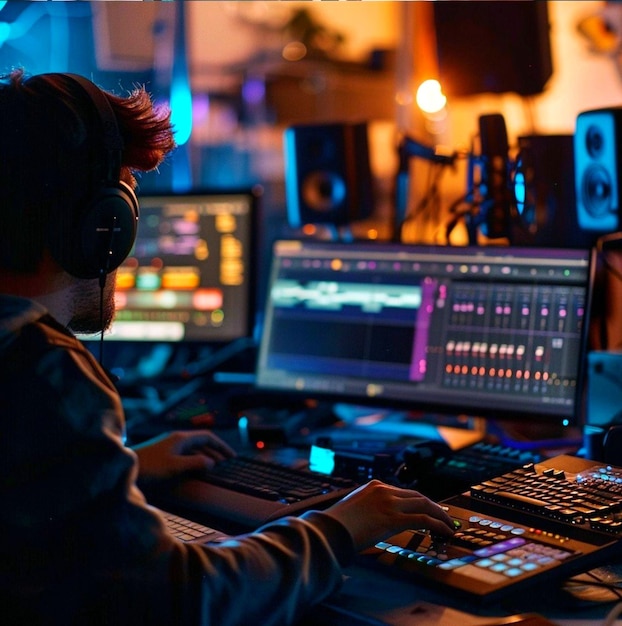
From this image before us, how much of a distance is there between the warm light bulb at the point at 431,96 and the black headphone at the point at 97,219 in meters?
1.21

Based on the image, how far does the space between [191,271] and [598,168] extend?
37.2 inches

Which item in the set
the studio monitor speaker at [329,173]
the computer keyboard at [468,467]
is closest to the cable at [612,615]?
the computer keyboard at [468,467]

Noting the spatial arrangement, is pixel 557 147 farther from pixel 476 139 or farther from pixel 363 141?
pixel 363 141

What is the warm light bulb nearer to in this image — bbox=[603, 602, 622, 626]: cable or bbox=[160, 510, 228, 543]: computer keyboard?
bbox=[160, 510, 228, 543]: computer keyboard

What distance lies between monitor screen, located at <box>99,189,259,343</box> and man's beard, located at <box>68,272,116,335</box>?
3.09ft

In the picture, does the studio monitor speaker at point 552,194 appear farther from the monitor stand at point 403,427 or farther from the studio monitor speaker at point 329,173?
the studio monitor speaker at point 329,173

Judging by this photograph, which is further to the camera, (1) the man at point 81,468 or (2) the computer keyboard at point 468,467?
(2) the computer keyboard at point 468,467

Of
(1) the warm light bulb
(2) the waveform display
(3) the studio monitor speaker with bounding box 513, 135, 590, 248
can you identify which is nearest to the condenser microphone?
(3) the studio monitor speaker with bounding box 513, 135, 590, 248

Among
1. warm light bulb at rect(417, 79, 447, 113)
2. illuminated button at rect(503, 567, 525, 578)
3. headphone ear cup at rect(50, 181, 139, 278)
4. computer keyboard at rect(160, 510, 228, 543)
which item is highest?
warm light bulb at rect(417, 79, 447, 113)

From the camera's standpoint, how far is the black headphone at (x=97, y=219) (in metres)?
0.94

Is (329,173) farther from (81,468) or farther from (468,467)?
(81,468)

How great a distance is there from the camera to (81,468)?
2.69 ft

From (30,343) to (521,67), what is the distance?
57.3 inches

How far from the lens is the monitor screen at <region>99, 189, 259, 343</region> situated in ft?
6.66
